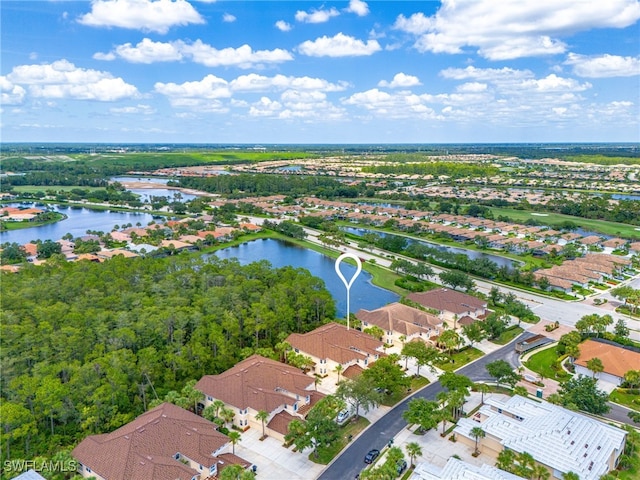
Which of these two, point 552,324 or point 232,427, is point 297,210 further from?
point 232,427

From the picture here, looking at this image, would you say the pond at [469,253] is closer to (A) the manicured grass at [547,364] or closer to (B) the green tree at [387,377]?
(A) the manicured grass at [547,364]

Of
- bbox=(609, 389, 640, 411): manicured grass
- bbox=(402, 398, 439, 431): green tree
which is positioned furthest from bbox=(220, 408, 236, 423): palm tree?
bbox=(609, 389, 640, 411): manicured grass

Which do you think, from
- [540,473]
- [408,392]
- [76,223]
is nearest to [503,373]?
[408,392]

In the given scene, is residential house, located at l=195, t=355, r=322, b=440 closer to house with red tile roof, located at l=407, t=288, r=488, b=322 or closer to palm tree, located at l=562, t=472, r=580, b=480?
palm tree, located at l=562, t=472, r=580, b=480

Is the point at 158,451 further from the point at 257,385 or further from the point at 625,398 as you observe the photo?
the point at 625,398

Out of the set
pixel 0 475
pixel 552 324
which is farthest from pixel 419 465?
pixel 552 324

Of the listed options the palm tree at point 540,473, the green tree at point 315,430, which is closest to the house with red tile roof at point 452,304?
the palm tree at point 540,473
